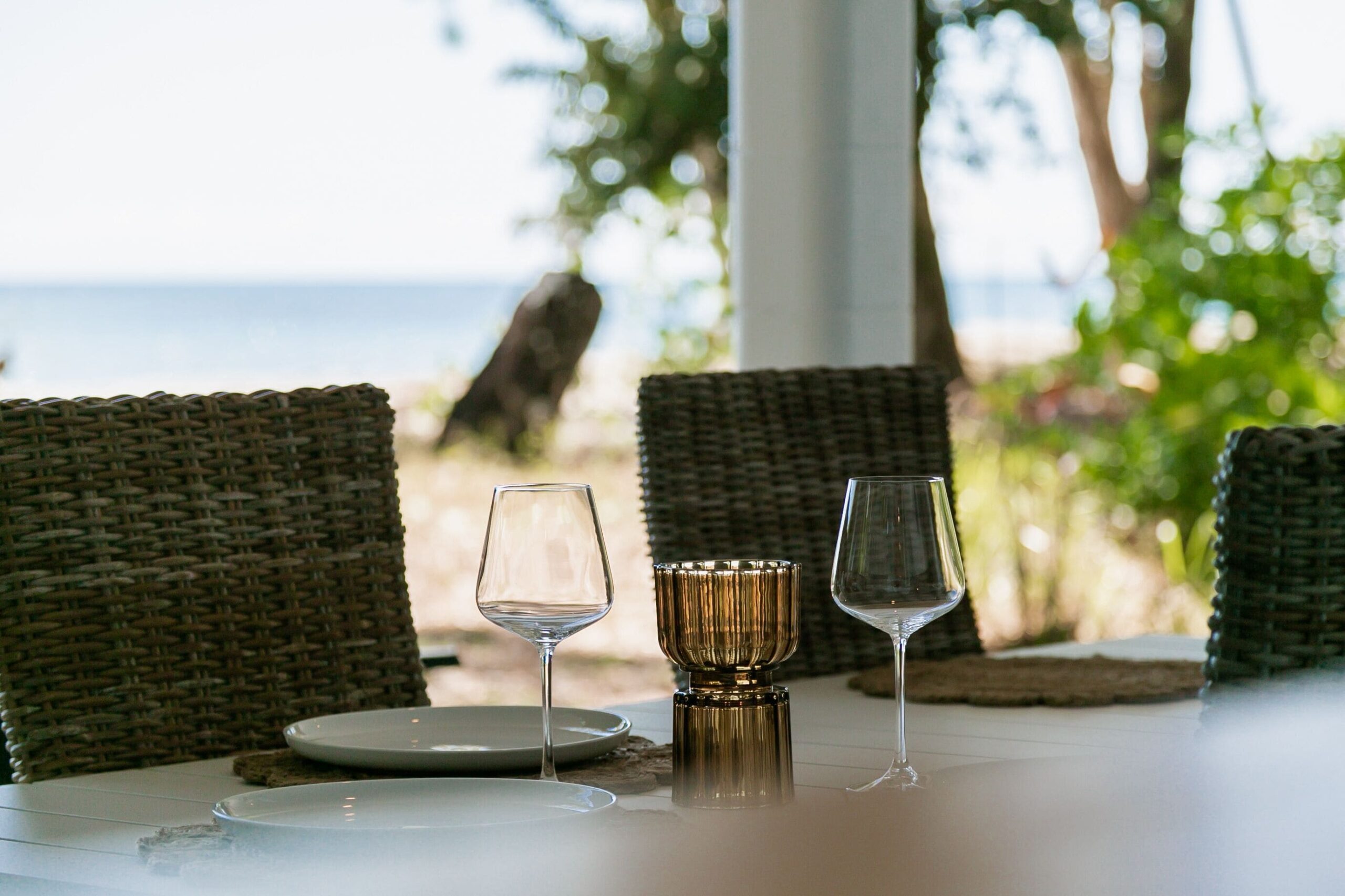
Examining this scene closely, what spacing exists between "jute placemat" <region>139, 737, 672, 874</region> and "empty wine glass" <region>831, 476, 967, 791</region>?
16 centimetres

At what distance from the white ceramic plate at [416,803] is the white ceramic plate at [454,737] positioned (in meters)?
0.12

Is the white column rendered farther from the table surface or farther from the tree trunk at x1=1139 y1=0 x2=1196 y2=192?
the tree trunk at x1=1139 y1=0 x2=1196 y2=192

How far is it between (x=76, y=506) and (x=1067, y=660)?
3.56 ft

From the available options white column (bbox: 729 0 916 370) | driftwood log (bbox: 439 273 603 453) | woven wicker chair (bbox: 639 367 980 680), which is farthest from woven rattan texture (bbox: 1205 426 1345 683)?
driftwood log (bbox: 439 273 603 453)

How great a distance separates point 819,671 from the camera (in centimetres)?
173

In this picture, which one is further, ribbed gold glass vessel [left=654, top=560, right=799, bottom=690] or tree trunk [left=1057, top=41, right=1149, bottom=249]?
tree trunk [left=1057, top=41, right=1149, bottom=249]

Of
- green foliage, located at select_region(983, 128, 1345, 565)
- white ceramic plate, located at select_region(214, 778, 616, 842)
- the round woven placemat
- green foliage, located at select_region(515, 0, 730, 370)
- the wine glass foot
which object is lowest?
the round woven placemat

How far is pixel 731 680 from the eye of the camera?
0.98m

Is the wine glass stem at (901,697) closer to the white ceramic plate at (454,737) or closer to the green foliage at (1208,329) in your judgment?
the white ceramic plate at (454,737)

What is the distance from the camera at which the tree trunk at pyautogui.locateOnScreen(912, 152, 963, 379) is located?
553 cm

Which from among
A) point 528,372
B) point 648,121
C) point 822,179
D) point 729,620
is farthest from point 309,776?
point 528,372

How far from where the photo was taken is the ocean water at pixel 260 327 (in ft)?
60.7

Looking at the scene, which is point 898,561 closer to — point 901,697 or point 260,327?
point 901,697

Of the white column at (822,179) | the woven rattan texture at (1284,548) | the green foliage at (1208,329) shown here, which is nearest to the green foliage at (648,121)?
the green foliage at (1208,329)
